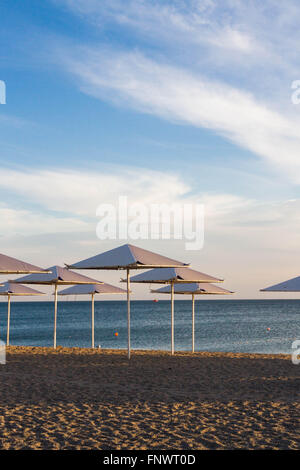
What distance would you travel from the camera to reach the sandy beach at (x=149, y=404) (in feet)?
19.1

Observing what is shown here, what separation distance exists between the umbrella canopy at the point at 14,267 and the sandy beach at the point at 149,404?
7.10 feet

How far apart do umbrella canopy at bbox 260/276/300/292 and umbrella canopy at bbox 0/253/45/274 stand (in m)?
5.64

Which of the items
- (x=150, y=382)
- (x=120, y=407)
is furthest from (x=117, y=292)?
(x=120, y=407)

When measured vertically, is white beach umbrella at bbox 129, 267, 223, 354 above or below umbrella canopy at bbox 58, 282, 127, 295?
above

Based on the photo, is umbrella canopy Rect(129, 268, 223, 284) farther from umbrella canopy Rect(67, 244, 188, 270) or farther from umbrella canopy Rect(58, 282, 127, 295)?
umbrella canopy Rect(58, 282, 127, 295)

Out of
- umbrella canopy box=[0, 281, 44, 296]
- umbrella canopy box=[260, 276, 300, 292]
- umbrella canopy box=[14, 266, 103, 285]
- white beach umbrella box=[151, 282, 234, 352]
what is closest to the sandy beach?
umbrella canopy box=[260, 276, 300, 292]

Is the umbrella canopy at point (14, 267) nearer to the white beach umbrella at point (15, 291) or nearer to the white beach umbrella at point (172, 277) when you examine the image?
the white beach umbrella at point (172, 277)

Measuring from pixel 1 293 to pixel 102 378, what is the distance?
10281 mm

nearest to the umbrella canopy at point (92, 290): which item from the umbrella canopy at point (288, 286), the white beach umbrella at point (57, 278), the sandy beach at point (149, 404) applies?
the white beach umbrella at point (57, 278)

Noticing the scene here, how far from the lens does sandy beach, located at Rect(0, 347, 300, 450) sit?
584cm
